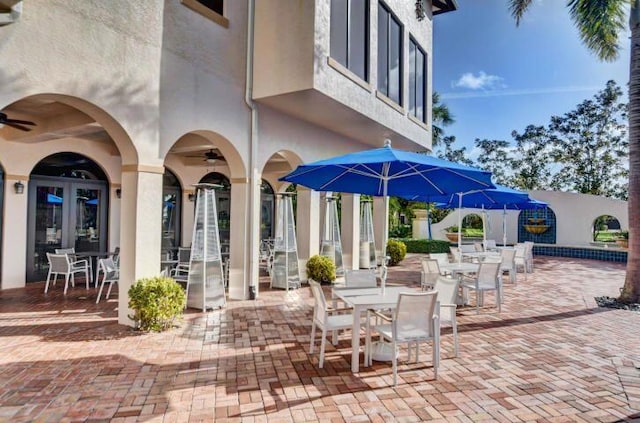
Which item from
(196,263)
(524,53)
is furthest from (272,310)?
(524,53)

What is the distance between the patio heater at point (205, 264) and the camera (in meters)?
7.43

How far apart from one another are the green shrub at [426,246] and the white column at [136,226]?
1588 centimetres

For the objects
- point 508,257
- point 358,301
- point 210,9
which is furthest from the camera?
point 508,257

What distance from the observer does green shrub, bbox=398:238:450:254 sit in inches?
789

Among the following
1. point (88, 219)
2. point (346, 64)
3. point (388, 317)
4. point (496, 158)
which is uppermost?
point (496, 158)

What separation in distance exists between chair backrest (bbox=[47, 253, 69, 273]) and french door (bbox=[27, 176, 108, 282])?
4.83 feet

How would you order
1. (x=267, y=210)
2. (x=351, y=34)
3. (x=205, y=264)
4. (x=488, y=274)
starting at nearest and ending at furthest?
(x=205, y=264), (x=488, y=274), (x=351, y=34), (x=267, y=210)

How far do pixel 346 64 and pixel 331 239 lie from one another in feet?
16.2

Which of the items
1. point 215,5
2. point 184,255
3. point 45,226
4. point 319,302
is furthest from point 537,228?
point 45,226

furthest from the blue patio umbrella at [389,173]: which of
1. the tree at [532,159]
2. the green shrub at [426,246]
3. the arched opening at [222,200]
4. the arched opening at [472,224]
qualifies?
the tree at [532,159]

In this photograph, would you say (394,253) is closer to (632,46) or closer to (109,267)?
(632,46)

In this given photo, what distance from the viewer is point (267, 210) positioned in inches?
675

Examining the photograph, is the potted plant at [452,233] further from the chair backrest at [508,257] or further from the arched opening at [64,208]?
the arched opening at [64,208]

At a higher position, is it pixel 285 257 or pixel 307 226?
pixel 307 226
